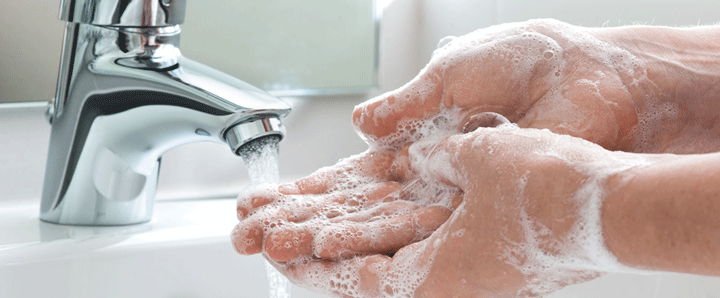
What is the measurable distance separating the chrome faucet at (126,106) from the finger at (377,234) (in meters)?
0.18

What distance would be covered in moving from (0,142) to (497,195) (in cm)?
65

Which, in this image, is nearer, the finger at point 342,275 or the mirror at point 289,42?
the finger at point 342,275

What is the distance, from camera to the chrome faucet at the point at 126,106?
0.59m

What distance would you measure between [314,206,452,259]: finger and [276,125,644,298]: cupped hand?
0.04m

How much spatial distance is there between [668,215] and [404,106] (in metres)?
0.30

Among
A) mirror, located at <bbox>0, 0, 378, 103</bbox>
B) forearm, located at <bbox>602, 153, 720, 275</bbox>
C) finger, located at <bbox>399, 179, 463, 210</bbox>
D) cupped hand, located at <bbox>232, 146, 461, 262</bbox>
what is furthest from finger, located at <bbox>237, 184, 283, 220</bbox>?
mirror, located at <bbox>0, 0, 378, 103</bbox>

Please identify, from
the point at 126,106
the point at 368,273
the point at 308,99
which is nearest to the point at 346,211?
the point at 368,273

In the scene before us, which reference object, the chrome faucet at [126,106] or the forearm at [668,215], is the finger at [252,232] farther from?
the forearm at [668,215]

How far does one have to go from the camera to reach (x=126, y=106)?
0.62 m

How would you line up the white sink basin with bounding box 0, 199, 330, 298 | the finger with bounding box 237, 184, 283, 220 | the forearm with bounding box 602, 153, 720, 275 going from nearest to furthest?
the forearm with bounding box 602, 153, 720, 275, the finger with bounding box 237, 184, 283, 220, the white sink basin with bounding box 0, 199, 330, 298

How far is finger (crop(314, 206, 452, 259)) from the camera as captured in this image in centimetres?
44

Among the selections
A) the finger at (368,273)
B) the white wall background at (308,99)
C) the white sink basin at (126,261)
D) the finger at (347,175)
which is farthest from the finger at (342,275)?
the white wall background at (308,99)

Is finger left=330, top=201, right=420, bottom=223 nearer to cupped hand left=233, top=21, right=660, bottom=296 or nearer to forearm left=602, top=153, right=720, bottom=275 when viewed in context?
cupped hand left=233, top=21, right=660, bottom=296

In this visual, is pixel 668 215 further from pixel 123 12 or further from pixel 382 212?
pixel 123 12
